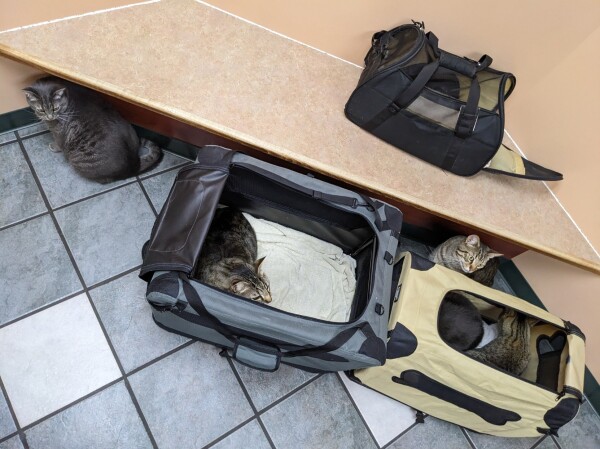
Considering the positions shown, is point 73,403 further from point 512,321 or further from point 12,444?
point 512,321

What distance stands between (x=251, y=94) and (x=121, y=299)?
821mm

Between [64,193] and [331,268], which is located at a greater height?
[331,268]

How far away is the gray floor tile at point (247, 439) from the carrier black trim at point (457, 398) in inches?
18.6

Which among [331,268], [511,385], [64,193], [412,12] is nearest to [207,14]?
[412,12]

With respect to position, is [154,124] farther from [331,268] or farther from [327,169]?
[331,268]

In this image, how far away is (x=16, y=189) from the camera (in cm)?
160

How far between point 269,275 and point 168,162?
0.62m

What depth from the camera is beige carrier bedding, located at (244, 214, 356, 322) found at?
1544 millimetres

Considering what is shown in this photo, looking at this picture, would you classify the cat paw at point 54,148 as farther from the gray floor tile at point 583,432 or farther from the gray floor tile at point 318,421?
the gray floor tile at point 583,432

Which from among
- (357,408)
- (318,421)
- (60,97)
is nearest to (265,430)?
(318,421)

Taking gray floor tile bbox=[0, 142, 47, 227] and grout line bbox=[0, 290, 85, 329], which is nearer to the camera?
grout line bbox=[0, 290, 85, 329]

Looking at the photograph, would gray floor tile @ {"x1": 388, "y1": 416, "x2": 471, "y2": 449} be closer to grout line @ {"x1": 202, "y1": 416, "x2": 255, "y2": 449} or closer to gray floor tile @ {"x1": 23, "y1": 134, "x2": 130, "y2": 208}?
grout line @ {"x1": 202, "y1": 416, "x2": 255, "y2": 449}

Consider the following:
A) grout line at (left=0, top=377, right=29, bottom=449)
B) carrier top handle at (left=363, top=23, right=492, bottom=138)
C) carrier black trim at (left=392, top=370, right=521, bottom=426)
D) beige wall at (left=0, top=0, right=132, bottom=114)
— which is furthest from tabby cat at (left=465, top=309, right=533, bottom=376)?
beige wall at (left=0, top=0, right=132, bottom=114)

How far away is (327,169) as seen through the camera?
1.42 metres
